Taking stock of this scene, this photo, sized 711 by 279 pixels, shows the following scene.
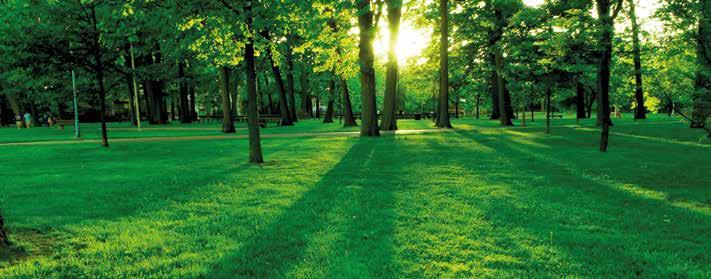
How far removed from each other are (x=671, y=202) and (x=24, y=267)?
882 cm

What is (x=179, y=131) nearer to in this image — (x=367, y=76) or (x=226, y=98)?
(x=226, y=98)

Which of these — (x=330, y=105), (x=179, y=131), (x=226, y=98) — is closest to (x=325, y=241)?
(x=226, y=98)

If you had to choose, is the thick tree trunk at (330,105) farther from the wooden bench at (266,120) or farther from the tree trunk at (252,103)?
the tree trunk at (252,103)

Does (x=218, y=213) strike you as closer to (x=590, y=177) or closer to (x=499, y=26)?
(x=590, y=177)

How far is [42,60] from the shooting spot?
63.0ft

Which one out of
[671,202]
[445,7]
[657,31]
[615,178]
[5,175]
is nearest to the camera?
[671,202]

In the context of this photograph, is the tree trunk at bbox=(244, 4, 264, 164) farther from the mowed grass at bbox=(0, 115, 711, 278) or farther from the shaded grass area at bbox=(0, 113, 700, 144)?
the shaded grass area at bbox=(0, 113, 700, 144)

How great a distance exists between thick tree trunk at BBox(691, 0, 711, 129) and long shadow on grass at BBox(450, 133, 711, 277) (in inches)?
73.4

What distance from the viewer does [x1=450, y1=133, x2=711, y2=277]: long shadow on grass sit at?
3963 mm

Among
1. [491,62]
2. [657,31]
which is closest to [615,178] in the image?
[657,31]

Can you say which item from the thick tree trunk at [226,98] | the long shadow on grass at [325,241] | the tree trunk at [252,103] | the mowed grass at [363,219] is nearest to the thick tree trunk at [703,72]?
the mowed grass at [363,219]

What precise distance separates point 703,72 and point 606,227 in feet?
23.0

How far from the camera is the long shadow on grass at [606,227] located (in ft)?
13.0

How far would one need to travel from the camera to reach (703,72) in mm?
9383
